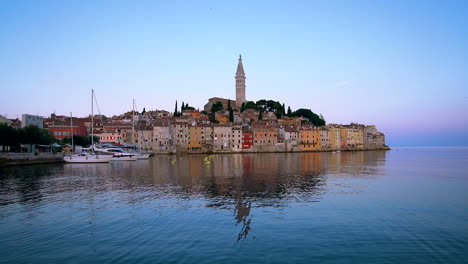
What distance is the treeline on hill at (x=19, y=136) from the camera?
147 ft

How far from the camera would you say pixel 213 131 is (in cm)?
8925

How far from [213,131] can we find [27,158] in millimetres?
49756

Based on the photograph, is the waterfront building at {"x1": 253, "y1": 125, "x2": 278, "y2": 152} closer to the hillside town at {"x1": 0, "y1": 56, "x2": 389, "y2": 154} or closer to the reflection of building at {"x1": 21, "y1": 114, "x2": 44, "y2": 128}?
the hillside town at {"x1": 0, "y1": 56, "x2": 389, "y2": 154}

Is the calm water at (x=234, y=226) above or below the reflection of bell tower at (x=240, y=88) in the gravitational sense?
below

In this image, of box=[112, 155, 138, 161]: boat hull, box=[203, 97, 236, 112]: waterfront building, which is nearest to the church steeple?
box=[203, 97, 236, 112]: waterfront building

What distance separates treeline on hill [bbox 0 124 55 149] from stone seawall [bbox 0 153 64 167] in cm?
299

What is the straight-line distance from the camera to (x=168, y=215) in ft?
46.4

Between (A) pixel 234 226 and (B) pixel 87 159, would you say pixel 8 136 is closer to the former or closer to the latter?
(B) pixel 87 159

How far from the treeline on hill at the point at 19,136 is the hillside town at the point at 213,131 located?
641 inches

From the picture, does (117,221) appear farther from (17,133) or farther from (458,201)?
(17,133)

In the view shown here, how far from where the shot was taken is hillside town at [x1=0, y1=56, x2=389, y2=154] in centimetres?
8112

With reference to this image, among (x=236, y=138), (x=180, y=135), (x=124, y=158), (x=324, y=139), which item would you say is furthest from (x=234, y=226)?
(x=324, y=139)

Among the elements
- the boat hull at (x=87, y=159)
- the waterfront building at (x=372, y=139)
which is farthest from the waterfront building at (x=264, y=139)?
the boat hull at (x=87, y=159)

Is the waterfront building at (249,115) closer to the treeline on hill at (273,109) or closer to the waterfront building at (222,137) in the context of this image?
the treeline on hill at (273,109)
